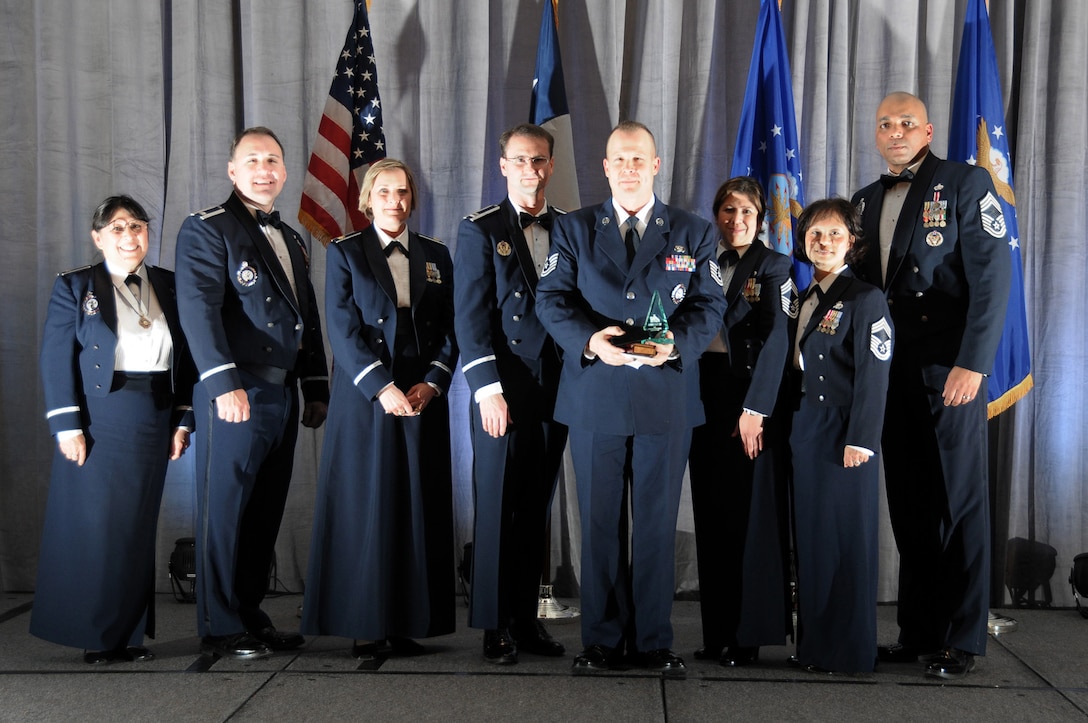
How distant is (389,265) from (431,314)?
0.72 ft

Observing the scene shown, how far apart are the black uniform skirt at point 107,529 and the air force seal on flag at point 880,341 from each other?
2.38 metres

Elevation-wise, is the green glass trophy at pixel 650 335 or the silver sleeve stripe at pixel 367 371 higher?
the green glass trophy at pixel 650 335

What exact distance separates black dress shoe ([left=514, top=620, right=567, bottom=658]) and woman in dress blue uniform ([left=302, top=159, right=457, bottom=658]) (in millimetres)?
248

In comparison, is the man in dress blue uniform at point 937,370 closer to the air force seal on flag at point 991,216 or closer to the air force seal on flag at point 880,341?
the air force seal on flag at point 991,216

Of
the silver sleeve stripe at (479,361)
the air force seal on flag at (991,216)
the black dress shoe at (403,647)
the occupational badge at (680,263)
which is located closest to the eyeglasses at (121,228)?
the silver sleeve stripe at (479,361)

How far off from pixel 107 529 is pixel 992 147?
3819 millimetres

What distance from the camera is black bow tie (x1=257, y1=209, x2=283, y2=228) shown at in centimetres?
348

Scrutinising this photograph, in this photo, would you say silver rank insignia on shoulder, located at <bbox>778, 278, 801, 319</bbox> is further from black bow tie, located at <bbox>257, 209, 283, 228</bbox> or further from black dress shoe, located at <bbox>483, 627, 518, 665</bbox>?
black bow tie, located at <bbox>257, 209, 283, 228</bbox>

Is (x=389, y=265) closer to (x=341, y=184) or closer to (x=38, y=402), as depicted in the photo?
(x=341, y=184)

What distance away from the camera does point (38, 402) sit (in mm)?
4582

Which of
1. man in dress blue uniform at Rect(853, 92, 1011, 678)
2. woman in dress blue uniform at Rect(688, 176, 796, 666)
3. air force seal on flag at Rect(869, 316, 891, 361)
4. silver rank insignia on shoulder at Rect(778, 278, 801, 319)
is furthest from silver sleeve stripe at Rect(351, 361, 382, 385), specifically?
man in dress blue uniform at Rect(853, 92, 1011, 678)

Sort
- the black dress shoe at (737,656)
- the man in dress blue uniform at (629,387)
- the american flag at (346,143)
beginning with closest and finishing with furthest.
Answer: the man in dress blue uniform at (629,387) → the black dress shoe at (737,656) → the american flag at (346,143)

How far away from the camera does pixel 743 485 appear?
328 centimetres

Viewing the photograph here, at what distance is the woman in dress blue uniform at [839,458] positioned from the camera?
10.2 feet
